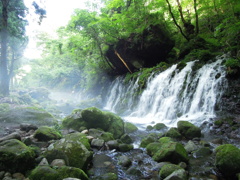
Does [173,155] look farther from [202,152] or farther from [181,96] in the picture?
[181,96]

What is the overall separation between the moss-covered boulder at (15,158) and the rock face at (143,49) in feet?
44.1

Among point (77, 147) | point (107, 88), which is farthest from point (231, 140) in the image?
point (107, 88)

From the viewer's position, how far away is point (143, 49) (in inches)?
611

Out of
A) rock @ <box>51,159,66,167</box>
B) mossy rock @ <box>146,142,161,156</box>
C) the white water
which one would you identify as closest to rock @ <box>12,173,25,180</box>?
rock @ <box>51,159,66,167</box>

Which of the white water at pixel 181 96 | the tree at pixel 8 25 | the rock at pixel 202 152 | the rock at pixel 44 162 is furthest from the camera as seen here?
the tree at pixel 8 25

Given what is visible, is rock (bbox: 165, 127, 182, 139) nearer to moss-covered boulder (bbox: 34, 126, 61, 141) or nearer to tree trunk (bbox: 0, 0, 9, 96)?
moss-covered boulder (bbox: 34, 126, 61, 141)

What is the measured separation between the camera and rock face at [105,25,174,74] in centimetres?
1477

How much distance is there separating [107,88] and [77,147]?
1746 cm

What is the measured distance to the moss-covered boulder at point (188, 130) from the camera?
6309 millimetres

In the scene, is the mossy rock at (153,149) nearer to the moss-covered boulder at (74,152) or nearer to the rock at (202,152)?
the rock at (202,152)

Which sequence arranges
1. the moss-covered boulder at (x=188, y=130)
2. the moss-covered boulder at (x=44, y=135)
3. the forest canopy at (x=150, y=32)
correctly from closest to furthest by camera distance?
the moss-covered boulder at (x=44, y=135) → the moss-covered boulder at (x=188, y=130) → the forest canopy at (x=150, y=32)

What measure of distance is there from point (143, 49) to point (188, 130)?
10559mm

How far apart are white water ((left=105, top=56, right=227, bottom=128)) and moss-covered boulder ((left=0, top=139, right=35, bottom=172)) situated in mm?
6823

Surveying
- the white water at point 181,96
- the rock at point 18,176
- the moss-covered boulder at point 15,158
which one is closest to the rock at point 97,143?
the moss-covered boulder at point 15,158
